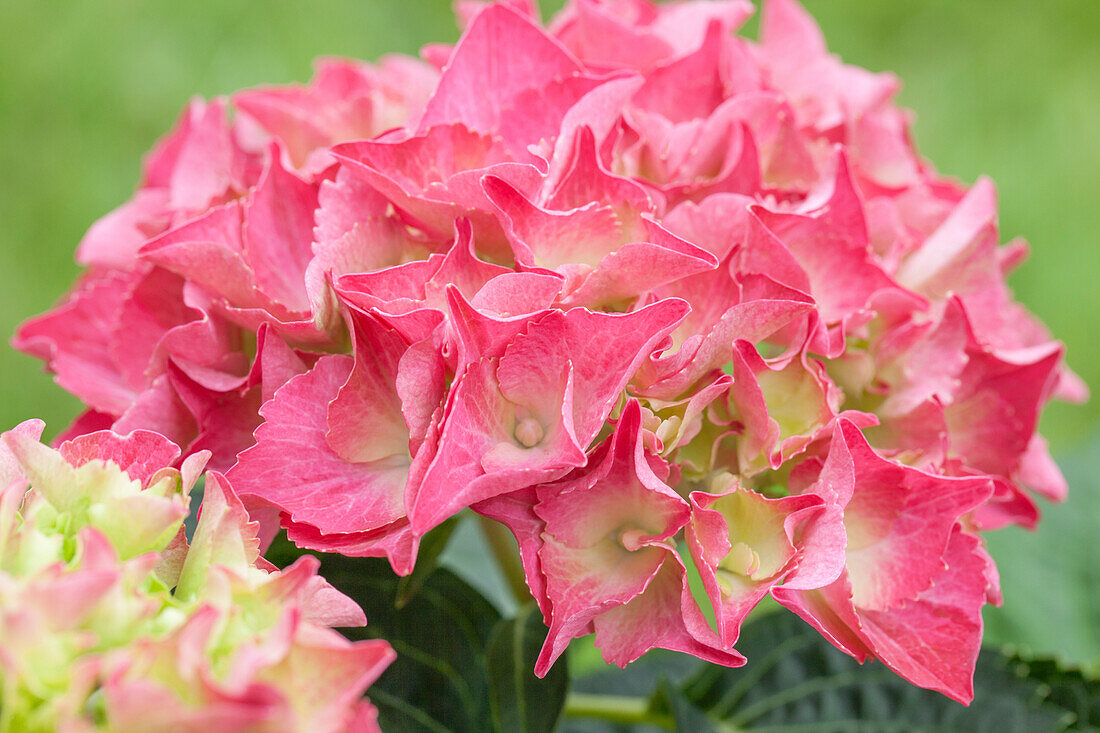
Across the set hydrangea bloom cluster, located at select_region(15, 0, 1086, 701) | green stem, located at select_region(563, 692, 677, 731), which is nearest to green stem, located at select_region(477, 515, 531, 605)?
green stem, located at select_region(563, 692, 677, 731)

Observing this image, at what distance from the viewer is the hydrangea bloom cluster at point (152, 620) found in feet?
0.95

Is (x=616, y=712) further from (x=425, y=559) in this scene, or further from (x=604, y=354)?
(x=604, y=354)

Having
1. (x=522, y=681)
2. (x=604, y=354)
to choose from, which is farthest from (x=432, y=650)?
(x=604, y=354)

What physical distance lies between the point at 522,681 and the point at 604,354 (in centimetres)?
20

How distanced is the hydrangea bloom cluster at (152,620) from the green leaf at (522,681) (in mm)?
168

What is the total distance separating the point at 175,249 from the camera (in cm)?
45

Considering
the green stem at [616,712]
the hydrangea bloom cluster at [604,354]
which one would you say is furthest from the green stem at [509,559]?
the hydrangea bloom cluster at [604,354]

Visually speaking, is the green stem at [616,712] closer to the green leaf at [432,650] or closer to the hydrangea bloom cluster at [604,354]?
the green leaf at [432,650]

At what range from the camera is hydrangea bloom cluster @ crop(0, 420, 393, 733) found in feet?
0.95

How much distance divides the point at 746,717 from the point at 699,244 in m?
0.32

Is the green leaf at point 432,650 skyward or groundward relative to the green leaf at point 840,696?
skyward

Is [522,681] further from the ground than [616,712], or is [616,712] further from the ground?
[522,681]

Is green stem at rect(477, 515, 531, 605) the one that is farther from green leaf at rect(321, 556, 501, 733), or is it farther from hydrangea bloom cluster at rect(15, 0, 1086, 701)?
hydrangea bloom cluster at rect(15, 0, 1086, 701)

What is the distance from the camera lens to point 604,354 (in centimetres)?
41
